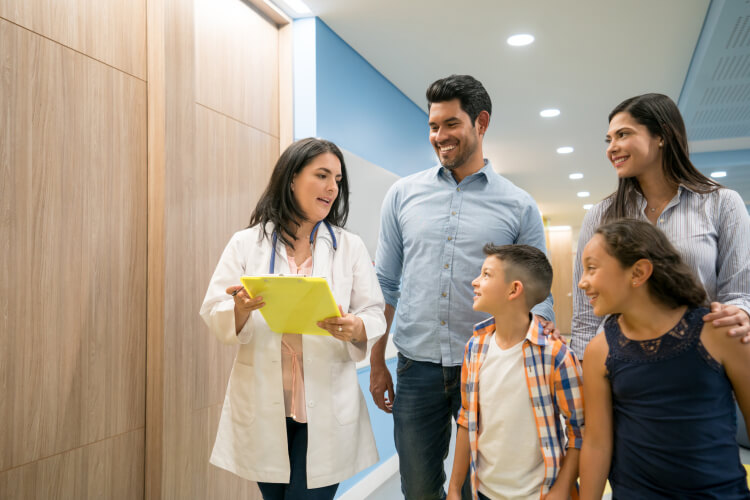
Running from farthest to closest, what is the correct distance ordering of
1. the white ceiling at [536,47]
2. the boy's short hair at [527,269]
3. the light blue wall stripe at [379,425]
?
the light blue wall stripe at [379,425], the white ceiling at [536,47], the boy's short hair at [527,269]

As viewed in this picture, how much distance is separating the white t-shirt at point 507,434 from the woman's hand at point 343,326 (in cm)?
38

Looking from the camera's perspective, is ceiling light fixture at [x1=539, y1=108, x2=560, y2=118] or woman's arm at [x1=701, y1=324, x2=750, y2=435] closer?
woman's arm at [x1=701, y1=324, x2=750, y2=435]

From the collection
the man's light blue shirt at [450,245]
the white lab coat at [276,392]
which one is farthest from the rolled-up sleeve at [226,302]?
Result: the man's light blue shirt at [450,245]

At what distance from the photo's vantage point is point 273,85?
3.11 metres

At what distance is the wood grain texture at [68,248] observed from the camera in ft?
5.48

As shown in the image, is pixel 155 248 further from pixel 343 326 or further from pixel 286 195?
pixel 343 326

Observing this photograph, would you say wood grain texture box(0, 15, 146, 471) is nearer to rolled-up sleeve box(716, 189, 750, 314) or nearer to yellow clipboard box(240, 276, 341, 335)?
yellow clipboard box(240, 276, 341, 335)

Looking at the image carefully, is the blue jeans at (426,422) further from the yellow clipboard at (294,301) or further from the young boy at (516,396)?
the yellow clipboard at (294,301)

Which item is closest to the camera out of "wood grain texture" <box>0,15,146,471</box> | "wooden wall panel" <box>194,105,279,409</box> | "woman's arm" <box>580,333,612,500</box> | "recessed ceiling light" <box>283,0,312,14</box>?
"woman's arm" <box>580,333,612,500</box>

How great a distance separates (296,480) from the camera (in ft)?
5.04

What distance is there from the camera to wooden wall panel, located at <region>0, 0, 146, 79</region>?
5.70 feet

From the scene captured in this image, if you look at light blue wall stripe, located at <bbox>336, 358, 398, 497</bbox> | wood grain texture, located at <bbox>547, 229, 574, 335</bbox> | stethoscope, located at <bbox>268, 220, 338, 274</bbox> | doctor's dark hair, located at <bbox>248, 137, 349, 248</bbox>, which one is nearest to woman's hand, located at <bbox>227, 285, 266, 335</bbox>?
stethoscope, located at <bbox>268, 220, 338, 274</bbox>

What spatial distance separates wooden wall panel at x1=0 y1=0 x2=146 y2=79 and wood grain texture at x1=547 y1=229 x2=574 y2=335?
12577 mm

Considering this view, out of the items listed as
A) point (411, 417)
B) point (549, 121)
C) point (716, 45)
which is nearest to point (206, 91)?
point (411, 417)
